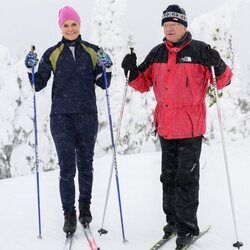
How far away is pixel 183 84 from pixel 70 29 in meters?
1.57

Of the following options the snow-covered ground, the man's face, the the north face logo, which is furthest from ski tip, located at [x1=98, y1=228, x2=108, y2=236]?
the man's face

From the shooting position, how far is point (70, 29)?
5480 millimetres

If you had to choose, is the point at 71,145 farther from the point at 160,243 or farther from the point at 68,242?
the point at 160,243

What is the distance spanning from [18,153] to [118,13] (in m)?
11.9

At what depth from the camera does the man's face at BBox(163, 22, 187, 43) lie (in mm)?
4828

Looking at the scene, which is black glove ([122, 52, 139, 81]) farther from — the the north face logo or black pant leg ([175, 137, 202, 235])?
black pant leg ([175, 137, 202, 235])

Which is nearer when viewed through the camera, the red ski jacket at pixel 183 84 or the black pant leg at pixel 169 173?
the red ski jacket at pixel 183 84

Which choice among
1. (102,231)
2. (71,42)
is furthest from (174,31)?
(102,231)

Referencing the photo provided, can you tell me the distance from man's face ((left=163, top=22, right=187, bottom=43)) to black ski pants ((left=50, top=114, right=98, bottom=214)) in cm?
138

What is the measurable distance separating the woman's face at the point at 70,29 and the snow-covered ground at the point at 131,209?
232 centimetres

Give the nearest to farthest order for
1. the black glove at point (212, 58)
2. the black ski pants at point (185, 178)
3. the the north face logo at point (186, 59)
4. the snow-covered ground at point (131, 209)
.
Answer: the black glove at point (212, 58) → the the north face logo at point (186, 59) → the black ski pants at point (185, 178) → the snow-covered ground at point (131, 209)

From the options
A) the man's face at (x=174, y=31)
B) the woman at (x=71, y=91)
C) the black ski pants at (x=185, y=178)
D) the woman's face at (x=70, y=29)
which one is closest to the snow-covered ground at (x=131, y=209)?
the black ski pants at (x=185, y=178)

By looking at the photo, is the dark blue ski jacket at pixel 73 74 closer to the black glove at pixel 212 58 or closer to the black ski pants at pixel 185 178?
the black ski pants at pixel 185 178

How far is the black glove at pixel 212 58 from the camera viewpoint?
463 cm
